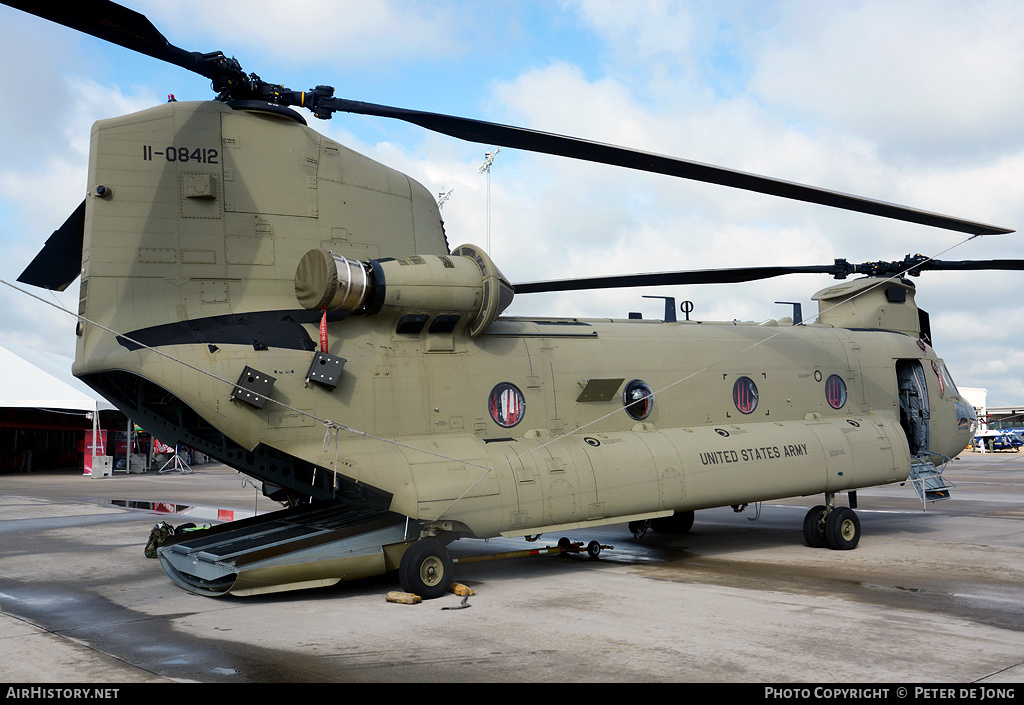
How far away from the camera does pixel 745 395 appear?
12750 millimetres

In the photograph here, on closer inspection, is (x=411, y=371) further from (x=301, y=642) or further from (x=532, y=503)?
(x=301, y=642)

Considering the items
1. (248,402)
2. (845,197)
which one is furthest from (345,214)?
(845,197)

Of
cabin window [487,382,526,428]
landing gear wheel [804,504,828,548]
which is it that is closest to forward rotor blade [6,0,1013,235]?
cabin window [487,382,526,428]

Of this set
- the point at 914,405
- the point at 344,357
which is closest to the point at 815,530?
the point at 914,405

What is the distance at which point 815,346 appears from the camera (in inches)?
540

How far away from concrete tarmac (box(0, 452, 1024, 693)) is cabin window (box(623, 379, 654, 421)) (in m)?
2.26

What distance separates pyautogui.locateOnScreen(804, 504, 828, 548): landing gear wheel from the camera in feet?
41.8

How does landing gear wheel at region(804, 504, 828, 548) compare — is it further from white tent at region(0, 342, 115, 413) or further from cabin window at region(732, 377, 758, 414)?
white tent at region(0, 342, 115, 413)

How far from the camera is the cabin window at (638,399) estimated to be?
11562 mm

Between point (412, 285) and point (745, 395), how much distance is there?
6269 millimetres

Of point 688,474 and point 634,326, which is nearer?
point 688,474

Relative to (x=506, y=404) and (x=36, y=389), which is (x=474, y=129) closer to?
(x=506, y=404)

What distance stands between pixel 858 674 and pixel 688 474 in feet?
17.6
